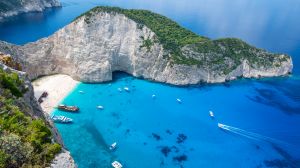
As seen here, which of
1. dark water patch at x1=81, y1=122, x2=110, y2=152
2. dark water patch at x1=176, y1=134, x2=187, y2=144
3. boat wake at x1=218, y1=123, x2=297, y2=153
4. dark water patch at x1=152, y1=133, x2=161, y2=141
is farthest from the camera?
boat wake at x1=218, y1=123, x2=297, y2=153

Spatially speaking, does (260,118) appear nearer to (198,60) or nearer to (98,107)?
(198,60)

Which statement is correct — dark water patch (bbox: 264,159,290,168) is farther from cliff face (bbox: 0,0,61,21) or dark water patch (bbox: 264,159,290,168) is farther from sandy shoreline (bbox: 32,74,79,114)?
cliff face (bbox: 0,0,61,21)

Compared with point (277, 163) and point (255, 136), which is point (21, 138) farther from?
point (255, 136)

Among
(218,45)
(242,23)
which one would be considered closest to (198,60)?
(218,45)

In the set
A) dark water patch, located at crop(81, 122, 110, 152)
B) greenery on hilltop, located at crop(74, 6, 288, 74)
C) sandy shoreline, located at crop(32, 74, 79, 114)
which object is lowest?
dark water patch, located at crop(81, 122, 110, 152)

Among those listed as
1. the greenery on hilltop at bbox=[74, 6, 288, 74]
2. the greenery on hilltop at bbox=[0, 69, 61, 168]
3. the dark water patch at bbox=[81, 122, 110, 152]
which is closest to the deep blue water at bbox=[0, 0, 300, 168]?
the dark water patch at bbox=[81, 122, 110, 152]

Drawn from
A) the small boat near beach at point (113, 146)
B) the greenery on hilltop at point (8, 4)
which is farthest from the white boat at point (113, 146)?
the greenery on hilltop at point (8, 4)
